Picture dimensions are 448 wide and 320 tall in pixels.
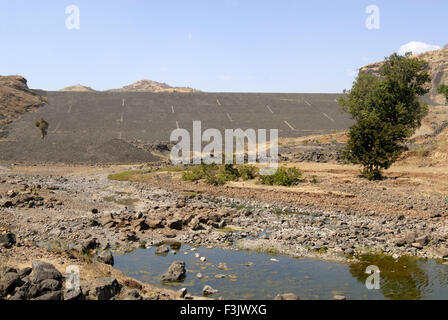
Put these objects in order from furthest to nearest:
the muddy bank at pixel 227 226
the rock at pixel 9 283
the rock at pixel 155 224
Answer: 1. the rock at pixel 155 224
2. the muddy bank at pixel 227 226
3. the rock at pixel 9 283

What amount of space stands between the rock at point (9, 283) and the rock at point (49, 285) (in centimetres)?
77

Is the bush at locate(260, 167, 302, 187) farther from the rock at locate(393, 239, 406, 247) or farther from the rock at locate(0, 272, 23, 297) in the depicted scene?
the rock at locate(0, 272, 23, 297)

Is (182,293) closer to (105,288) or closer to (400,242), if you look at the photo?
(105,288)

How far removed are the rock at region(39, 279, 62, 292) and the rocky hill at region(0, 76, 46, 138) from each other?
51.3m

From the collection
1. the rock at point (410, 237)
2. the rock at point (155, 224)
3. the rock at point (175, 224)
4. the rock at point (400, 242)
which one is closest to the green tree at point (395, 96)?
the rock at point (410, 237)

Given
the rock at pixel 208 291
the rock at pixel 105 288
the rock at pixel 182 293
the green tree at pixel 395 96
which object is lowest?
A: the rock at pixel 208 291

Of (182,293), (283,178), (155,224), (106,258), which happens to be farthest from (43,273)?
(283,178)

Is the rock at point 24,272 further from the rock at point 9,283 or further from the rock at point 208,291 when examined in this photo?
the rock at point 208,291

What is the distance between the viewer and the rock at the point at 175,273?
11.5 m

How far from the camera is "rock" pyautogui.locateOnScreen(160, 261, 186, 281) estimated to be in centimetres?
1151

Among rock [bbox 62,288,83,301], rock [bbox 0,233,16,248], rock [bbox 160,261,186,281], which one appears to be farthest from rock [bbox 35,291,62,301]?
rock [bbox 0,233,16,248]

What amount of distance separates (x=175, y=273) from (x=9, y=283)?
4.19 metres
